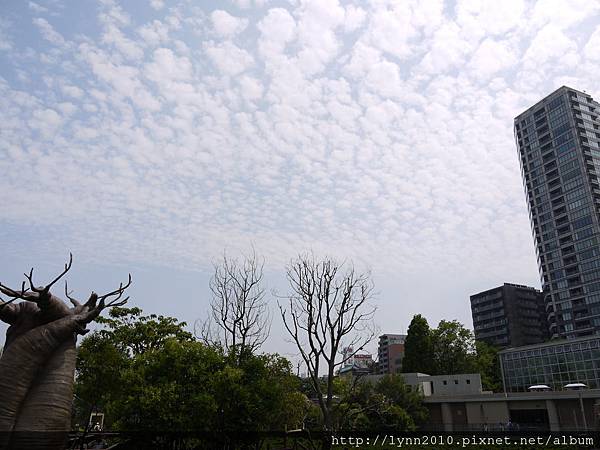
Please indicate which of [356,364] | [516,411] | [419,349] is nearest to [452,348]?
[419,349]

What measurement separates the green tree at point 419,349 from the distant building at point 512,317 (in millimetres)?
42452

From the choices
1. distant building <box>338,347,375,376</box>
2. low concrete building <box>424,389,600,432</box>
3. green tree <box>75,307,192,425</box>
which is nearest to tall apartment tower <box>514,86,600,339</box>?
distant building <box>338,347,375,376</box>

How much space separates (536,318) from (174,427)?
8232cm

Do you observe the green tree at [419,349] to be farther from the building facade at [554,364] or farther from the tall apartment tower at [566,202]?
the tall apartment tower at [566,202]

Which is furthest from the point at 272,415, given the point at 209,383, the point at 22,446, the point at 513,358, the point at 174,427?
the point at 513,358

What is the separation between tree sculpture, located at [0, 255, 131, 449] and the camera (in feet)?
19.6

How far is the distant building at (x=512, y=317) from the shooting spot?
7788cm

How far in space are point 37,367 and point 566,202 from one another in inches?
2671

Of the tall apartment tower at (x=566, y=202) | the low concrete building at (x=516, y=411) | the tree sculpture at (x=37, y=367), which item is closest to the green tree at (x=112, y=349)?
the tree sculpture at (x=37, y=367)

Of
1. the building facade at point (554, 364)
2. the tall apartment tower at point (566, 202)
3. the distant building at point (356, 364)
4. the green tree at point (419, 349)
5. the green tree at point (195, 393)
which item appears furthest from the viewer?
the tall apartment tower at point (566, 202)

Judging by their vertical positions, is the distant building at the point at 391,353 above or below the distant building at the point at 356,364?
above

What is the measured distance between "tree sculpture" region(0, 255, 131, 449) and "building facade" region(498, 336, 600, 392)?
34.6 meters

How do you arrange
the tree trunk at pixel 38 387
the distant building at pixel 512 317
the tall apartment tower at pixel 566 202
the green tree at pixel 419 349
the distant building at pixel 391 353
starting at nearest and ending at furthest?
the tree trunk at pixel 38 387
the green tree at pixel 419 349
the tall apartment tower at pixel 566 202
the distant building at pixel 512 317
the distant building at pixel 391 353

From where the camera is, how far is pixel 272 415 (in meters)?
13.2
